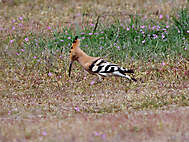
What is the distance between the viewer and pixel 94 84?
27.8 feet

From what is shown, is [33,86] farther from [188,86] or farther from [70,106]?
[188,86]

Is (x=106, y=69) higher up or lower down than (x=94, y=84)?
higher up

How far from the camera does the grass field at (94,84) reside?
5312mm

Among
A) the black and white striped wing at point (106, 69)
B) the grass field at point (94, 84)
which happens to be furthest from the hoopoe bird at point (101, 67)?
the grass field at point (94, 84)

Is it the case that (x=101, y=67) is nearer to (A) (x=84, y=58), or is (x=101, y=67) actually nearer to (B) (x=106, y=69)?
(B) (x=106, y=69)

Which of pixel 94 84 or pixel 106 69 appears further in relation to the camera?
pixel 94 84

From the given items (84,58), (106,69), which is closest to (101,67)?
(106,69)

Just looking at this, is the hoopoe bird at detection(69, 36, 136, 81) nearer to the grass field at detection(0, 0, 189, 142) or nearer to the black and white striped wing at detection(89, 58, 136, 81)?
the black and white striped wing at detection(89, 58, 136, 81)

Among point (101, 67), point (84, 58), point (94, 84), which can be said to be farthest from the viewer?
point (94, 84)

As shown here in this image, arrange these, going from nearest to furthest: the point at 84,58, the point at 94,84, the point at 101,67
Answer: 1. the point at 101,67
2. the point at 84,58
3. the point at 94,84

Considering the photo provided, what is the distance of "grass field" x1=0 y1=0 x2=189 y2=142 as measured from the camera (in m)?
5.31

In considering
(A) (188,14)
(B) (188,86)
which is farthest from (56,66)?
(A) (188,14)

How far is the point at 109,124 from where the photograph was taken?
553 centimetres

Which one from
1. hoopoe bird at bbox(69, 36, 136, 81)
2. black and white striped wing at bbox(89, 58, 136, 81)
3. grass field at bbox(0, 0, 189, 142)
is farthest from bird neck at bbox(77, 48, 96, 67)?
grass field at bbox(0, 0, 189, 142)
